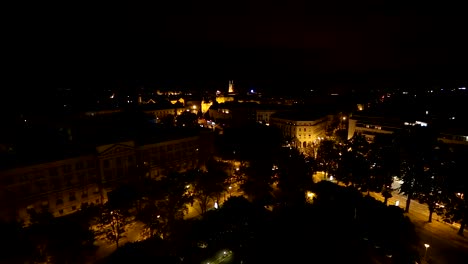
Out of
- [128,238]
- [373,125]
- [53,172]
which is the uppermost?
[373,125]

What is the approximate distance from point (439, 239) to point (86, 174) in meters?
38.2

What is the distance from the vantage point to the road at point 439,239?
24359mm

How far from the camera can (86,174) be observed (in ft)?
108

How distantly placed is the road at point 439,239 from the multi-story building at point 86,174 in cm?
3051

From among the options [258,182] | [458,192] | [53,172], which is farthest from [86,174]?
[458,192]

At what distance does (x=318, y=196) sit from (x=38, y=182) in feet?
99.7

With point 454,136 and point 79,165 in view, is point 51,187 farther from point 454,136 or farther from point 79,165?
point 454,136

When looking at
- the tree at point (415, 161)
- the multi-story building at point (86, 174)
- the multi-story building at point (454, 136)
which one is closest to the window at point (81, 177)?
the multi-story building at point (86, 174)

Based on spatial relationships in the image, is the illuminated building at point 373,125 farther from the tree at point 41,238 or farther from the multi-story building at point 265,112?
the tree at point 41,238

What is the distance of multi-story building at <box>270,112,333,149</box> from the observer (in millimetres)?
66125

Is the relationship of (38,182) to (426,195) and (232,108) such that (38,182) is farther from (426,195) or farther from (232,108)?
(232,108)

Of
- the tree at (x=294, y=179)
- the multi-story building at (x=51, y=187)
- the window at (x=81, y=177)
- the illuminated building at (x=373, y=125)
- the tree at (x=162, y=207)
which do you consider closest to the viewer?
the tree at (x=162, y=207)

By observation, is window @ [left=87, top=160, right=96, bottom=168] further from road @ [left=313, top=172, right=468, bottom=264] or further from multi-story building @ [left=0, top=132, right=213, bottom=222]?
road @ [left=313, top=172, right=468, bottom=264]

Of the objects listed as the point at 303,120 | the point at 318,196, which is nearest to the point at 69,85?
the point at 303,120
